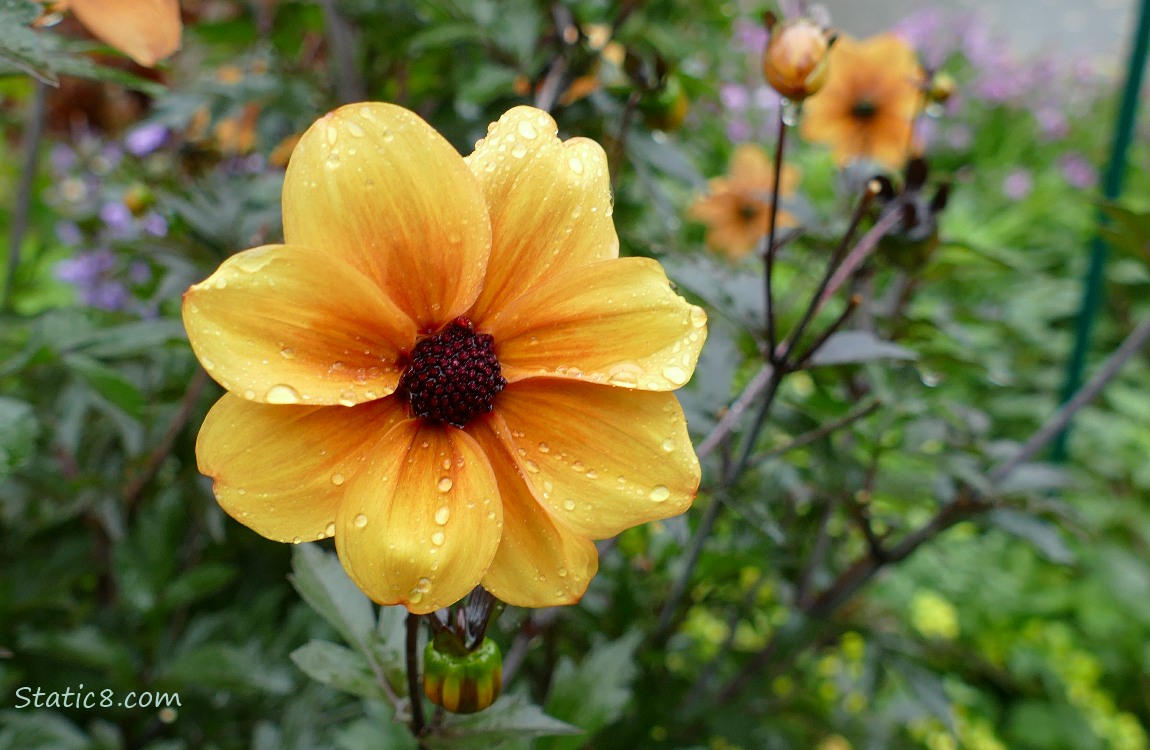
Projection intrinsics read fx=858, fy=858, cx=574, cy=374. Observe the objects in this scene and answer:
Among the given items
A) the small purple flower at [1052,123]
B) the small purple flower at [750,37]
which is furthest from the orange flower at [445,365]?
the small purple flower at [1052,123]

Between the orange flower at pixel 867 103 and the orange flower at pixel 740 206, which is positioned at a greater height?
the orange flower at pixel 867 103

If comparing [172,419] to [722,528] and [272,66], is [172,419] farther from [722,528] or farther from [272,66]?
[722,528]

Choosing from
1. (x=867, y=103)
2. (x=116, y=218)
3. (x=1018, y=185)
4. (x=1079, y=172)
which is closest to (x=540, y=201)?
(x=867, y=103)

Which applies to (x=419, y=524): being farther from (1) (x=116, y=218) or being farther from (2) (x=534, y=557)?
(1) (x=116, y=218)

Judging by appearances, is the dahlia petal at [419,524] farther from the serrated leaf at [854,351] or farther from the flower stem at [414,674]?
the serrated leaf at [854,351]

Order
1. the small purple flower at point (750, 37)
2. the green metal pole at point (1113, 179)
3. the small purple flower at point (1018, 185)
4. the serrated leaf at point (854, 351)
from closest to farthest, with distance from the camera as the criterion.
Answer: the serrated leaf at point (854, 351) < the green metal pole at point (1113, 179) < the small purple flower at point (750, 37) < the small purple flower at point (1018, 185)
